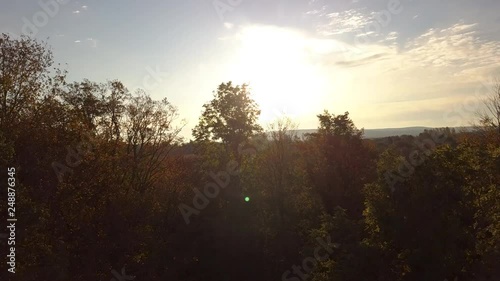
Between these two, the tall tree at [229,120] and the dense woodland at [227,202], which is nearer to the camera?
the dense woodland at [227,202]

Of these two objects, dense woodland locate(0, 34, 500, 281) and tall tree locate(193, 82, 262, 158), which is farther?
tall tree locate(193, 82, 262, 158)

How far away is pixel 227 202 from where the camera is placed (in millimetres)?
35094

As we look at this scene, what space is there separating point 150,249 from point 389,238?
18904mm

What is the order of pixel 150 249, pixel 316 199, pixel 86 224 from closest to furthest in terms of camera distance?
pixel 86 224 < pixel 150 249 < pixel 316 199

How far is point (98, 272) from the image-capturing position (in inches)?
998

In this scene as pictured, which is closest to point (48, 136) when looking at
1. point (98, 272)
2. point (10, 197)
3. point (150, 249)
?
point (10, 197)

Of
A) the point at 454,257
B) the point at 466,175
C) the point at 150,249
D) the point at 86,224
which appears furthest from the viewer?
the point at 150,249

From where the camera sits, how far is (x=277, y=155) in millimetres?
36344

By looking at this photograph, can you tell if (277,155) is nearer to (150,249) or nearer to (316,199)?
(316,199)

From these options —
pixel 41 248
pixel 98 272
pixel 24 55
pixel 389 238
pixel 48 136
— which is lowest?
pixel 98 272

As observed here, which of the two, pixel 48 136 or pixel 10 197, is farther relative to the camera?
pixel 48 136

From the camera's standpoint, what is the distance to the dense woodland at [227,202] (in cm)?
1994

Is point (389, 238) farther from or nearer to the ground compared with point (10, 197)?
nearer to the ground

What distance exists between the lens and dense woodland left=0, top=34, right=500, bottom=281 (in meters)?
19.9
